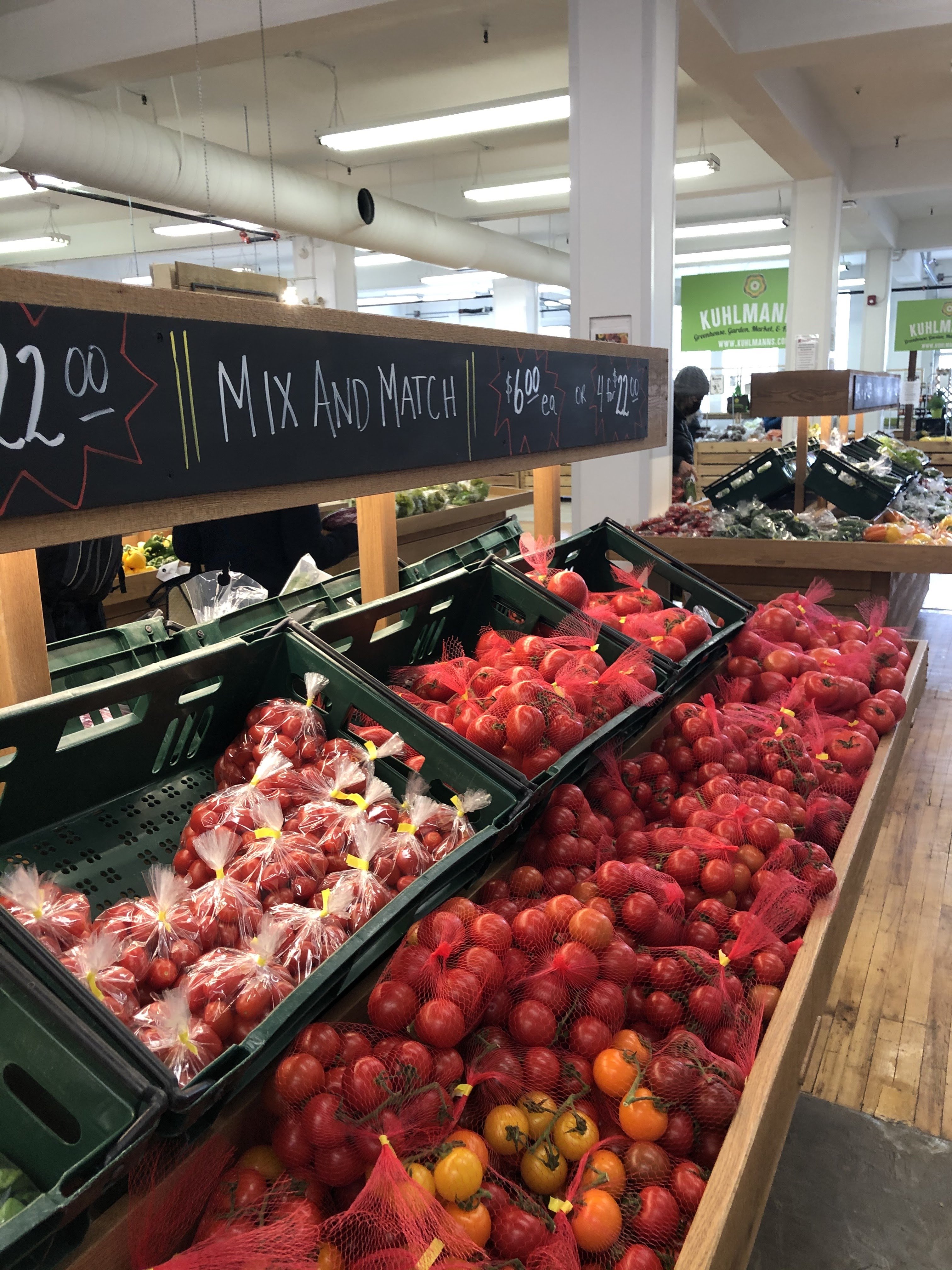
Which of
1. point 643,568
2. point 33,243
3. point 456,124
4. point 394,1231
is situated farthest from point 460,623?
point 33,243

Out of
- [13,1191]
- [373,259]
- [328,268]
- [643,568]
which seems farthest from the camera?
[373,259]

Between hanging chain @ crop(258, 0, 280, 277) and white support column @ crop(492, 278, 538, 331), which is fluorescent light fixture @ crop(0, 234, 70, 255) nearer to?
hanging chain @ crop(258, 0, 280, 277)

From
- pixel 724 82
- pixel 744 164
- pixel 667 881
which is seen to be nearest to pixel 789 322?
pixel 744 164

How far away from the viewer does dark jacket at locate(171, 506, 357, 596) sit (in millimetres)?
3902

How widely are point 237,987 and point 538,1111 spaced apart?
0.42 metres

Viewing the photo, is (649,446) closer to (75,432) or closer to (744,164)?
(75,432)

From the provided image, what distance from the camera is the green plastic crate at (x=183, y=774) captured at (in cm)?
132

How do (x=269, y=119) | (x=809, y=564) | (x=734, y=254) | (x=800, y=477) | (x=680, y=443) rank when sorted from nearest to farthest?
(x=809, y=564) → (x=800, y=477) → (x=680, y=443) → (x=269, y=119) → (x=734, y=254)

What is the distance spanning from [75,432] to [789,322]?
10386mm

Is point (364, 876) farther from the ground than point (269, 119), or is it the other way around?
point (269, 119)

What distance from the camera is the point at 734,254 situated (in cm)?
1541

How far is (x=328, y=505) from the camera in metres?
8.16

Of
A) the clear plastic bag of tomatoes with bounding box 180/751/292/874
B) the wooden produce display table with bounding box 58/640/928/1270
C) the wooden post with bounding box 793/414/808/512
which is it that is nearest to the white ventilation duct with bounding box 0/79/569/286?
the wooden post with bounding box 793/414/808/512

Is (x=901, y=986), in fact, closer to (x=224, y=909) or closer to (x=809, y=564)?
(x=224, y=909)
